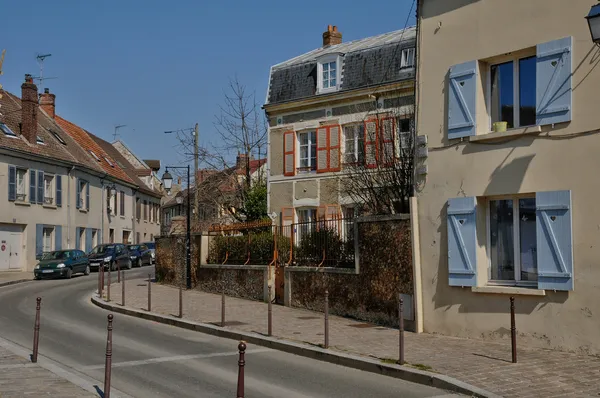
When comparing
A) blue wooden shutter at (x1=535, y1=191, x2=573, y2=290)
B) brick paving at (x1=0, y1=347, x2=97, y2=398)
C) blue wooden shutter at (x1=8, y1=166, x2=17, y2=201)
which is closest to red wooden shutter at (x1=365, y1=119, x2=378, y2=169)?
blue wooden shutter at (x1=535, y1=191, x2=573, y2=290)

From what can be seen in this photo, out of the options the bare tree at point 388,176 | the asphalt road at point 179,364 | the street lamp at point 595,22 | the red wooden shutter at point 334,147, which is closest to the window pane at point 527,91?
the street lamp at point 595,22

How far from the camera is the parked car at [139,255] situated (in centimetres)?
3875

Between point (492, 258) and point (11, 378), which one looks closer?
point (11, 378)

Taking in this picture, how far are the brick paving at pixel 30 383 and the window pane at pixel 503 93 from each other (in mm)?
8243

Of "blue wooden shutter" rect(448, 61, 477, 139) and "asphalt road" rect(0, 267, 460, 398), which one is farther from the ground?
"blue wooden shutter" rect(448, 61, 477, 139)

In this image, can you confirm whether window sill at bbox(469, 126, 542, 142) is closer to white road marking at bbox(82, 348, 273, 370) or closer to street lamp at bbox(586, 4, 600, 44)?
street lamp at bbox(586, 4, 600, 44)

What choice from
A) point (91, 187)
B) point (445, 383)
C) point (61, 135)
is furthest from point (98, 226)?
point (445, 383)

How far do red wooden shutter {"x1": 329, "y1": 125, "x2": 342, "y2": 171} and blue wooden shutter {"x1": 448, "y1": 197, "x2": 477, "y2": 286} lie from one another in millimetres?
13427

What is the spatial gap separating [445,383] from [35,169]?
98.2ft

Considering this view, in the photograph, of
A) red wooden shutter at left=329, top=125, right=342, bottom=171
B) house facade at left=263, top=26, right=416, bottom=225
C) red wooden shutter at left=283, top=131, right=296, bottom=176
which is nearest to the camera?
house facade at left=263, top=26, right=416, bottom=225

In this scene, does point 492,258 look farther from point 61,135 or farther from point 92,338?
point 61,135

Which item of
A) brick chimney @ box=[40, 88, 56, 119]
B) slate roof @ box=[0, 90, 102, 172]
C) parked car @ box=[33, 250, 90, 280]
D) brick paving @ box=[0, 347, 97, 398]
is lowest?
brick paving @ box=[0, 347, 97, 398]

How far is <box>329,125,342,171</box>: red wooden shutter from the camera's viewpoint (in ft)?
83.9

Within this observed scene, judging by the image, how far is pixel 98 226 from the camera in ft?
138
